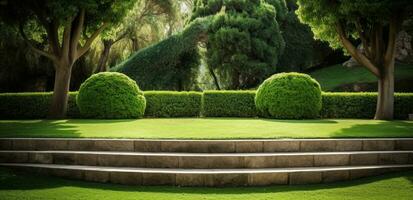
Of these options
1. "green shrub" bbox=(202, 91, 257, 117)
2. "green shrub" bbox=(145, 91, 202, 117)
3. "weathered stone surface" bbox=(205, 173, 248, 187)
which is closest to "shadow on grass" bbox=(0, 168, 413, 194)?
"weathered stone surface" bbox=(205, 173, 248, 187)

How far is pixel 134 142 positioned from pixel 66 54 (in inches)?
352

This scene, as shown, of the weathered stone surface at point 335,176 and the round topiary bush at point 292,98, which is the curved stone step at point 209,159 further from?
the round topiary bush at point 292,98

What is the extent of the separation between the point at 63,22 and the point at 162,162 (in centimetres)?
896

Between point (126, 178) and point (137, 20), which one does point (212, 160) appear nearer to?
point (126, 178)

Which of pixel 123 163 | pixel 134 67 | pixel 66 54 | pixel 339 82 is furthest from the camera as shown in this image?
pixel 134 67

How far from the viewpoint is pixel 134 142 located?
28.2ft

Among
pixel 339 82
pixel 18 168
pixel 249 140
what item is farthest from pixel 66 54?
pixel 339 82

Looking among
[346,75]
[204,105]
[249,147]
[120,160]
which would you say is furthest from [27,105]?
[346,75]

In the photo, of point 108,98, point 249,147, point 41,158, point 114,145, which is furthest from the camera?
point 108,98

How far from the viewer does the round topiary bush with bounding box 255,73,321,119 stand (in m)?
15.4

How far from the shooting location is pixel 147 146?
8547 mm

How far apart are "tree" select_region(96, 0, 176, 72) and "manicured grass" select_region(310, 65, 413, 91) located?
1162 cm

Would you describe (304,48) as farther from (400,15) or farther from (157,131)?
(157,131)

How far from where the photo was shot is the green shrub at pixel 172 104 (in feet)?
56.1
